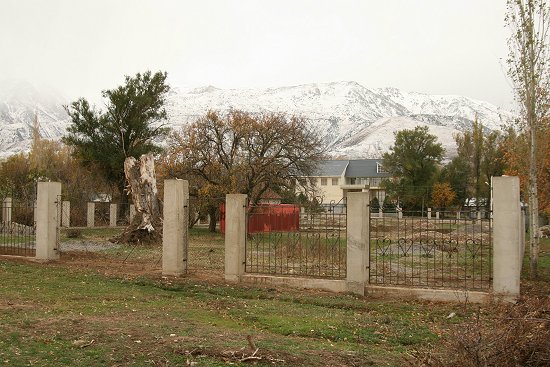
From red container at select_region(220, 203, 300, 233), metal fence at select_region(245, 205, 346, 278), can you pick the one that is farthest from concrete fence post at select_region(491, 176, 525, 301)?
red container at select_region(220, 203, 300, 233)

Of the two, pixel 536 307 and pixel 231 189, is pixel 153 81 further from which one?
pixel 536 307

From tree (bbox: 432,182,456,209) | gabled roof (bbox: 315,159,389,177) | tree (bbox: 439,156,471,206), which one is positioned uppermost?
gabled roof (bbox: 315,159,389,177)

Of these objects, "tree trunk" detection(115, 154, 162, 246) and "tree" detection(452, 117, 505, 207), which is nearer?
"tree trunk" detection(115, 154, 162, 246)

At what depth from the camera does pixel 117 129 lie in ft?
140

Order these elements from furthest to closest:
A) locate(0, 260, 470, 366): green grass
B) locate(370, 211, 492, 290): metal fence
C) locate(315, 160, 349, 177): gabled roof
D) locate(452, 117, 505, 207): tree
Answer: locate(315, 160, 349, 177): gabled roof → locate(452, 117, 505, 207): tree → locate(370, 211, 492, 290): metal fence → locate(0, 260, 470, 366): green grass

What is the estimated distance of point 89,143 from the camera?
42250mm

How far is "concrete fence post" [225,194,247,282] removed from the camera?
535 inches

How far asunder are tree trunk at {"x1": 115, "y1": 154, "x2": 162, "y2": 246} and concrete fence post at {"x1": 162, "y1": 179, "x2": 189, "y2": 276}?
9.74 metres

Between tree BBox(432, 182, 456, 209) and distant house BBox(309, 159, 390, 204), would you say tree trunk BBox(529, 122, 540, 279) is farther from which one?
distant house BBox(309, 159, 390, 204)

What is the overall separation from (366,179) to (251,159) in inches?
2539

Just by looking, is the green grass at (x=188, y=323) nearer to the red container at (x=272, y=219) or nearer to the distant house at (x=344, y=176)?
the red container at (x=272, y=219)

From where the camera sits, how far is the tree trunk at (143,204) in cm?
2384

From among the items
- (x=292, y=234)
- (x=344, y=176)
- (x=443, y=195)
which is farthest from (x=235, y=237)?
(x=344, y=176)

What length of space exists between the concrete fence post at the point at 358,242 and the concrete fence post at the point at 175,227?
14.7ft
